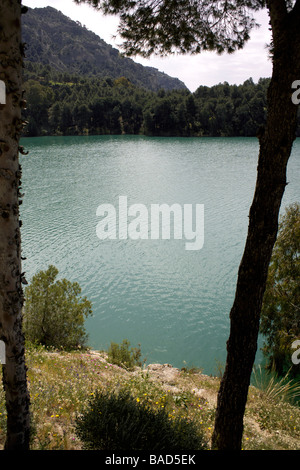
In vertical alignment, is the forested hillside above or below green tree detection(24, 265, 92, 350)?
above

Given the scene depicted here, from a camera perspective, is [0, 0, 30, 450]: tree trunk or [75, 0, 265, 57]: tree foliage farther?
[75, 0, 265, 57]: tree foliage

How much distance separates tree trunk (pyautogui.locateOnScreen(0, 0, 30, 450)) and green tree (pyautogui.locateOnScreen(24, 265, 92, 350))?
5.67m

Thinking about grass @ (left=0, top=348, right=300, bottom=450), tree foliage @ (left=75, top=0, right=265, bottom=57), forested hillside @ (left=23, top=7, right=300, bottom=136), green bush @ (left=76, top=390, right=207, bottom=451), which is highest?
forested hillside @ (left=23, top=7, right=300, bottom=136)

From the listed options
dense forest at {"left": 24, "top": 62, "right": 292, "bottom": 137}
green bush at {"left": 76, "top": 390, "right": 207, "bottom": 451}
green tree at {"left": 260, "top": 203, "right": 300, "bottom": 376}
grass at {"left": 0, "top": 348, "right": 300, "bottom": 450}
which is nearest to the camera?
green bush at {"left": 76, "top": 390, "right": 207, "bottom": 451}

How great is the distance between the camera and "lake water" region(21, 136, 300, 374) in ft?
39.2

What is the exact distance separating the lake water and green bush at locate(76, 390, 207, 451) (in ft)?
21.4

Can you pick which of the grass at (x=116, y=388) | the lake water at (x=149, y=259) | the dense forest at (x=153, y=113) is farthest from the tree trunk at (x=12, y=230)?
the dense forest at (x=153, y=113)

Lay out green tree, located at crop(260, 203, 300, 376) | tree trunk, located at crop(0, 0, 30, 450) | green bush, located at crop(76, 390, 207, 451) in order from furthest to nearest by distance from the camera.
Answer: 1. green tree, located at crop(260, 203, 300, 376)
2. green bush, located at crop(76, 390, 207, 451)
3. tree trunk, located at crop(0, 0, 30, 450)

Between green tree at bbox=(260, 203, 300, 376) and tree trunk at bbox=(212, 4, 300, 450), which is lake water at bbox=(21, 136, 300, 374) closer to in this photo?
green tree at bbox=(260, 203, 300, 376)

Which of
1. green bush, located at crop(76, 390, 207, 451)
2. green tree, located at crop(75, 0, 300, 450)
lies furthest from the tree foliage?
green bush, located at crop(76, 390, 207, 451)

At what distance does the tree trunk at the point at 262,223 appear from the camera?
3.30 m

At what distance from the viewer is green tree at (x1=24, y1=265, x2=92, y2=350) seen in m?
8.80

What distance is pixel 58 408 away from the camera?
4625 millimetres

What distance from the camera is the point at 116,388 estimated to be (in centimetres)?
576
